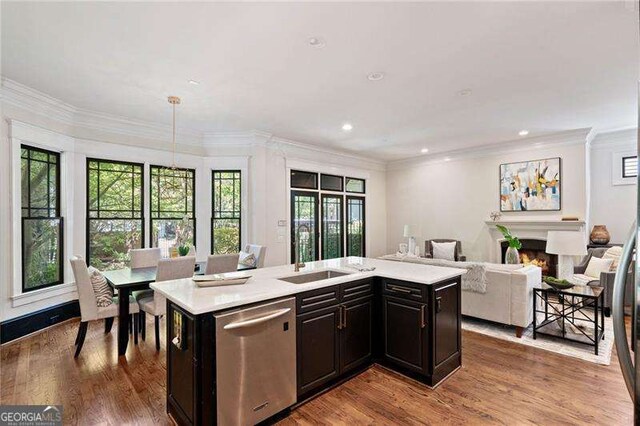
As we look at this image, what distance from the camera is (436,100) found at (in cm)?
424

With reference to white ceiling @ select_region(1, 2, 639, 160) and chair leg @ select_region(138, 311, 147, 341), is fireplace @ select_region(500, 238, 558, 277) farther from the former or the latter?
chair leg @ select_region(138, 311, 147, 341)

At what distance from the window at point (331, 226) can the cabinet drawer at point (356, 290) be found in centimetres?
429

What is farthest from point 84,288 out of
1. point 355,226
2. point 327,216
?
point 355,226

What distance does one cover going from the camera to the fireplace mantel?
573cm

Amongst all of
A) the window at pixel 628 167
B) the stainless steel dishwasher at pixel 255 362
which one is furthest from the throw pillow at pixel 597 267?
the stainless steel dishwasher at pixel 255 362

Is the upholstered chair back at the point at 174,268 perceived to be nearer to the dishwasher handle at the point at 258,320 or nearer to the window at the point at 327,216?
the dishwasher handle at the point at 258,320

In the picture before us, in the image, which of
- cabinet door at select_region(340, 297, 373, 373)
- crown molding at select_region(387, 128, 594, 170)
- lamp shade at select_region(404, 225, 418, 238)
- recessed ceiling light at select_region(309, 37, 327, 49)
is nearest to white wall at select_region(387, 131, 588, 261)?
crown molding at select_region(387, 128, 594, 170)

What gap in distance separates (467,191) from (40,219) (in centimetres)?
771

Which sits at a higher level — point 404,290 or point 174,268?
point 174,268

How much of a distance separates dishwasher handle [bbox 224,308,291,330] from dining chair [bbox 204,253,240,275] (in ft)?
6.05

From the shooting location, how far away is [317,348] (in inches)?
101

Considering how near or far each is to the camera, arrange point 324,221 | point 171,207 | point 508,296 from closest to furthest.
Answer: point 508,296, point 171,207, point 324,221

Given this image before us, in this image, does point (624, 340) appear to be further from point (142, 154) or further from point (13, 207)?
point (142, 154)

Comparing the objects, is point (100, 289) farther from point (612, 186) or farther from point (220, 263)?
point (612, 186)
